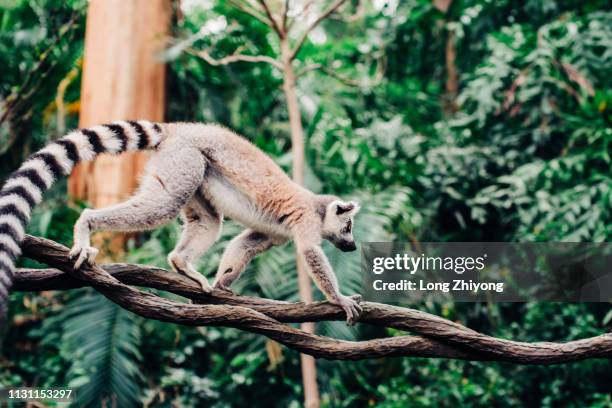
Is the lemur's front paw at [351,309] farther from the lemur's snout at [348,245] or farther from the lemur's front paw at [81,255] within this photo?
the lemur's front paw at [81,255]

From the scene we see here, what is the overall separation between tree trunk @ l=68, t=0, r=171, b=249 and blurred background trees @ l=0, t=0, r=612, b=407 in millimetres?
292

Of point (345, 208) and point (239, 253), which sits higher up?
point (345, 208)

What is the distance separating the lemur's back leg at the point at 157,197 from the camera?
3.77 metres

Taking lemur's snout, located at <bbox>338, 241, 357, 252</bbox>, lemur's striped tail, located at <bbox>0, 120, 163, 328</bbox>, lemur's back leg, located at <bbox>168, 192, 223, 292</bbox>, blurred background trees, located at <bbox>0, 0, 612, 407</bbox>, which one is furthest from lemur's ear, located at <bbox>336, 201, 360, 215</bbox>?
blurred background trees, located at <bbox>0, 0, 612, 407</bbox>

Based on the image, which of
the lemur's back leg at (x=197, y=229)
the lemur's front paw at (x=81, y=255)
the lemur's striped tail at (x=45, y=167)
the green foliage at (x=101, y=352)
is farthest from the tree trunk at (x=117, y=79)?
the lemur's front paw at (x=81, y=255)

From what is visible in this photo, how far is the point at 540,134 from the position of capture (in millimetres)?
8438

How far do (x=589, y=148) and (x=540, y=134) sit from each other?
0.90 metres

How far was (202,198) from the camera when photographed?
459cm

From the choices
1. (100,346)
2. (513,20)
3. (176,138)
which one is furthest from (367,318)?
(513,20)

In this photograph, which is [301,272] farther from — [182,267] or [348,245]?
[182,267]

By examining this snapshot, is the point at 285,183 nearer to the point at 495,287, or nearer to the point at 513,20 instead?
the point at 495,287
